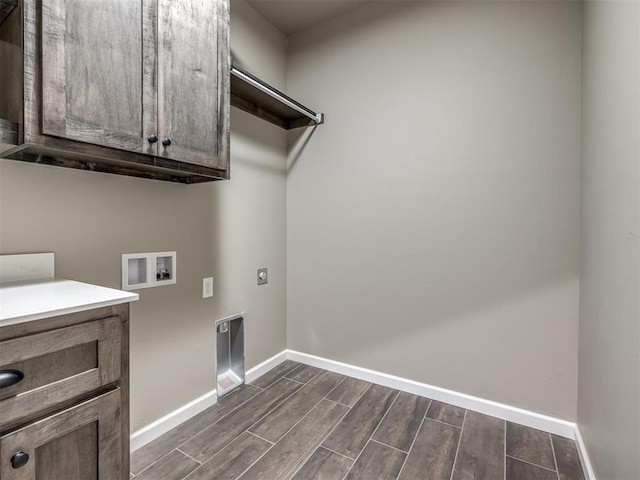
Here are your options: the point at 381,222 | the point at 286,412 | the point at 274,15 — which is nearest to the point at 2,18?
the point at 274,15

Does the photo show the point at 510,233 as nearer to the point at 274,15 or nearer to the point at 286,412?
the point at 286,412

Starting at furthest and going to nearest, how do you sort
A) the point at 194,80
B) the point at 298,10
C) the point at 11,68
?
the point at 298,10 → the point at 194,80 → the point at 11,68

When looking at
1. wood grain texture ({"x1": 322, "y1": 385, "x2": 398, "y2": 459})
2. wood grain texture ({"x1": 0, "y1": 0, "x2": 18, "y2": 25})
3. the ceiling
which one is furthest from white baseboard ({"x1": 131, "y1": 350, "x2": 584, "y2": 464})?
the ceiling

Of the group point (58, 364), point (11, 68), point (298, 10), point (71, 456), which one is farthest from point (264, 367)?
point (298, 10)

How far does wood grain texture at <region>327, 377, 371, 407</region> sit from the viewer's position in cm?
193

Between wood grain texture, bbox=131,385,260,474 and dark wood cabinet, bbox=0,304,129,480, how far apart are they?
63cm

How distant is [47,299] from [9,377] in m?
0.22

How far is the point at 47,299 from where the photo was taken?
86 cm

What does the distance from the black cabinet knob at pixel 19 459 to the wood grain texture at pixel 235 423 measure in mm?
848

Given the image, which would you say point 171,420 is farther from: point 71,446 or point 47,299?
point 47,299

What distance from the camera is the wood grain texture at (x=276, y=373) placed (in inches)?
83.5

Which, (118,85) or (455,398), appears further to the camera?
(455,398)

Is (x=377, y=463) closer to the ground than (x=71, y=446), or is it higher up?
closer to the ground

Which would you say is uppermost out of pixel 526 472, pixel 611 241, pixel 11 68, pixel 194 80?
pixel 194 80
